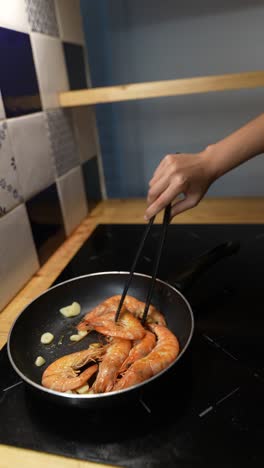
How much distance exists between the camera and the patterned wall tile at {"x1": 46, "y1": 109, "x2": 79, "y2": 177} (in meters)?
1.11

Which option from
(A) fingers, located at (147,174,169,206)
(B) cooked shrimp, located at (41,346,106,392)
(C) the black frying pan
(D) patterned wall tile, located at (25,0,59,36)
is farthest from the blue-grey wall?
(B) cooked shrimp, located at (41,346,106,392)

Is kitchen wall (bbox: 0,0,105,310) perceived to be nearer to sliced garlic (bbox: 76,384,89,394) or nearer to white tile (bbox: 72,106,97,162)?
white tile (bbox: 72,106,97,162)

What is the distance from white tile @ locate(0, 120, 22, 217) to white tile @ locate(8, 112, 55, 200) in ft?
0.07

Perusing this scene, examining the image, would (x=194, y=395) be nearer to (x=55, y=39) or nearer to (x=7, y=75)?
(x=7, y=75)

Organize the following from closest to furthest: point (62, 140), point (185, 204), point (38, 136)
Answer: point (185, 204) < point (38, 136) < point (62, 140)

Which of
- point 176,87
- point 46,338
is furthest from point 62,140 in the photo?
point 46,338

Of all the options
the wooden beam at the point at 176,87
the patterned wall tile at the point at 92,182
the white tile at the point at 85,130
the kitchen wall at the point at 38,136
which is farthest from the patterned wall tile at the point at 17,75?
the patterned wall tile at the point at 92,182

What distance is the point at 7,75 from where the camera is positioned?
2.90 feet

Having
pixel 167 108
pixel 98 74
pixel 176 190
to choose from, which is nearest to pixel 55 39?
pixel 98 74

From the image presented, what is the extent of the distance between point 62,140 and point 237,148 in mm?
615

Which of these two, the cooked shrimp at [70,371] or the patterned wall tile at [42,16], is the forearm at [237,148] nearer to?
the cooked shrimp at [70,371]

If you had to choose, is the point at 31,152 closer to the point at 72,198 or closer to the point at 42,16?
the point at 72,198

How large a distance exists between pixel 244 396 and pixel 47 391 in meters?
0.31

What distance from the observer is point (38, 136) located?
103 cm
